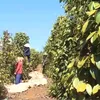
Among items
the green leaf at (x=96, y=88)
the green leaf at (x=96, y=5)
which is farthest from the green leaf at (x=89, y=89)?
the green leaf at (x=96, y=5)

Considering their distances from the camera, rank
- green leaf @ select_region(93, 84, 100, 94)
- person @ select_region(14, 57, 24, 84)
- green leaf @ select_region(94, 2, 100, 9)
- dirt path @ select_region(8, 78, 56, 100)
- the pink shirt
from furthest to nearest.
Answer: the pink shirt
person @ select_region(14, 57, 24, 84)
dirt path @ select_region(8, 78, 56, 100)
green leaf @ select_region(94, 2, 100, 9)
green leaf @ select_region(93, 84, 100, 94)

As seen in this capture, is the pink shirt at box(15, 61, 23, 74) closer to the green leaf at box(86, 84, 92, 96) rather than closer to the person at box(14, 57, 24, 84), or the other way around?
the person at box(14, 57, 24, 84)

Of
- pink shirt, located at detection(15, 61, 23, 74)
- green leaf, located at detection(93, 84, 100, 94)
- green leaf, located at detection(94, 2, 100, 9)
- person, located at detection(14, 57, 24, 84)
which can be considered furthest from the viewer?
pink shirt, located at detection(15, 61, 23, 74)

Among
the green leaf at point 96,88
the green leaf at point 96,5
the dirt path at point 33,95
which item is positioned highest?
the dirt path at point 33,95

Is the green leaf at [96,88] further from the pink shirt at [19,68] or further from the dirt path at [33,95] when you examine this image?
the pink shirt at [19,68]

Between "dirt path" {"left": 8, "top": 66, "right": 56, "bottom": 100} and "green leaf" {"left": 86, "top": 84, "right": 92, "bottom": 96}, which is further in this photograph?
"dirt path" {"left": 8, "top": 66, "right": 56, "bottom": 100}

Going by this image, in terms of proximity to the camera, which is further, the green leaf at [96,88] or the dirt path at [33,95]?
the dirt path at [33,95]

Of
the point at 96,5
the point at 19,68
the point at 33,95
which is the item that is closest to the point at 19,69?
the point at 19,68

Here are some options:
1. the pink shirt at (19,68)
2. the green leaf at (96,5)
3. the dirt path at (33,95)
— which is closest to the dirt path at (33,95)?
the dirt path at (33,95)

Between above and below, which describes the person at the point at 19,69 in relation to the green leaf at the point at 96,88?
above

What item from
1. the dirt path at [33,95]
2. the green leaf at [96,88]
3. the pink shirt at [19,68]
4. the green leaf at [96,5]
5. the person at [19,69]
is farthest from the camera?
the pink shirt at [19,68]

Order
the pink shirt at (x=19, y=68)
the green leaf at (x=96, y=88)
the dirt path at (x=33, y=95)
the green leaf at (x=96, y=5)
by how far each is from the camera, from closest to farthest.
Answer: the green leaf at (x=96, y=88), the green leaf at (x=96, y=5), the dirt path at (x=33, y=95), the pink shirt at (x=19, y=68)

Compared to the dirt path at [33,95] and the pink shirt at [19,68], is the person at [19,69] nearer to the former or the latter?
the pink shirt at [19,68]

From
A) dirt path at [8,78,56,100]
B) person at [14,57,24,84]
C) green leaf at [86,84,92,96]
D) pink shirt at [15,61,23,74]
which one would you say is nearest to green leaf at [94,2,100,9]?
green leaf at [86,84,92,96]
